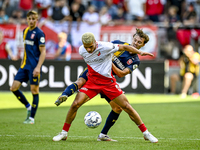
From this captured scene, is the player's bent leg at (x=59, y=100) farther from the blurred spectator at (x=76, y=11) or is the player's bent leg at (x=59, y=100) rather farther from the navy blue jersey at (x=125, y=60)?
the blurred spectator at (x=76, y=11)

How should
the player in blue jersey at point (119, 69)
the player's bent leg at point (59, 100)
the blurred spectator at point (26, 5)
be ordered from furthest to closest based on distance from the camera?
1. the blurred spectator at point (26, 5)
2. the player in blue jersey at point (119, 69)
3. the player's bent leg at point (59, 100)

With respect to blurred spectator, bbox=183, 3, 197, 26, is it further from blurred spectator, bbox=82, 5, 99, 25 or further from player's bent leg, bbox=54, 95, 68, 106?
player's bent leg, bbox=54, 95, 68, 106

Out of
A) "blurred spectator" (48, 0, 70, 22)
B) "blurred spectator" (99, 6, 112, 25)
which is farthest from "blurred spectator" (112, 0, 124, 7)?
"blurred spectator" (48, 0, 70, 22)

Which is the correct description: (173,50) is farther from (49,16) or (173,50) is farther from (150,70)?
(49,16)

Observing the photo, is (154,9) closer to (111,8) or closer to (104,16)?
(111,8)

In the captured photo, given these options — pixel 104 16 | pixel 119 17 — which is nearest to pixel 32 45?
pixel 104 16

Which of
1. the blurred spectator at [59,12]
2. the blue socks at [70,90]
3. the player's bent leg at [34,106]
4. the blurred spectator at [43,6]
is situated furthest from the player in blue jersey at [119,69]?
the blurred spectator at [43,6]

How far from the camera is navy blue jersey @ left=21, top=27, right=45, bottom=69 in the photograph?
8102 mm

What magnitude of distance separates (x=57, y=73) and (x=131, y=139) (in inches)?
366

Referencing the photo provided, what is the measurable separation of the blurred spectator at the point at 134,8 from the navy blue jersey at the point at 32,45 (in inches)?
419

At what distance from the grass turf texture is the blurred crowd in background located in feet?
20.9

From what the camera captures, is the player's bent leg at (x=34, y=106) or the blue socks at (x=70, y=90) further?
the player's bent leg at (x=34, y=106)

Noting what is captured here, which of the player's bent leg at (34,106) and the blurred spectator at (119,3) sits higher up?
the blurred spectator at (119,3)

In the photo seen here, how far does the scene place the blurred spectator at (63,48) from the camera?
1559 cm
